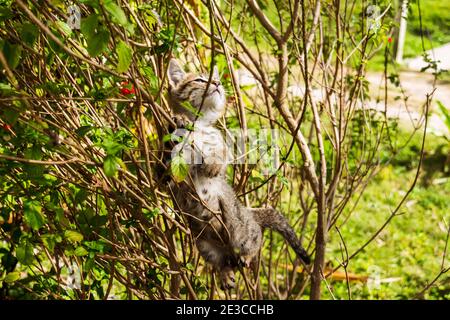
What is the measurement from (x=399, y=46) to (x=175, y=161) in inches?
364

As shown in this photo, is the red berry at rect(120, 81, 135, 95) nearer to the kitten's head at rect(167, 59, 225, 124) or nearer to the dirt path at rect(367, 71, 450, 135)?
the kitten's head at rect(167, 59, 225, 124)

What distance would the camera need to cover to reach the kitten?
320 cm

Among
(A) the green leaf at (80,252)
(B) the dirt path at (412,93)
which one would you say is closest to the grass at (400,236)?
(B) the dirt path at (412,93)

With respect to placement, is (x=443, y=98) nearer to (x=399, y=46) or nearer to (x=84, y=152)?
(x=399, y=46)

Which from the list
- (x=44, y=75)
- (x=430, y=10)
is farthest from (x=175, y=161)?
(x=430, y=10)

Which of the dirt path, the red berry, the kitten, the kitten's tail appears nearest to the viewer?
the red berry

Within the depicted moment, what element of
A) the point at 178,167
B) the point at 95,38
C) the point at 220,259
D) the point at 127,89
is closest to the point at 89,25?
the point at 95,38

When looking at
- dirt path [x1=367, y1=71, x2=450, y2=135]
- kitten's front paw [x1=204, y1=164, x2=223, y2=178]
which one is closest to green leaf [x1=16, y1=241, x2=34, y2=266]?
kitten's front paw [x1=204, y1=164, x2=223, y2=178]

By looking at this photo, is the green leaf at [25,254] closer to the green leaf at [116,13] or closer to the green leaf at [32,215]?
the green leaf at [32,215]

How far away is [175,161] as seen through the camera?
2.27 m

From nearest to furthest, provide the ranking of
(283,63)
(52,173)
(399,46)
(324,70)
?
(52,173), (283,63), (324,70), (399,46)

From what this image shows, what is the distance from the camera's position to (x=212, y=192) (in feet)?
10.7

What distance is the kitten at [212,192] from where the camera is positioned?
10.5 feet

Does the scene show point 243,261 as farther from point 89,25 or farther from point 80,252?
A: point 89,25
